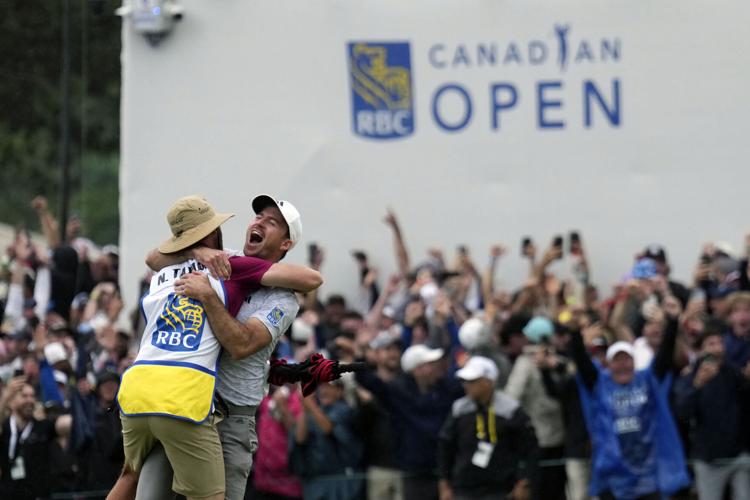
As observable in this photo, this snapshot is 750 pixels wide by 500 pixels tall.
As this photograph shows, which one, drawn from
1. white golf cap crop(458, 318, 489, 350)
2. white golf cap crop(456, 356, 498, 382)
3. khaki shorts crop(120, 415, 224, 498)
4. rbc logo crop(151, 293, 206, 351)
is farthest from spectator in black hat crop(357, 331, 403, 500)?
rbc logo crop(151, 293, 206, 351)

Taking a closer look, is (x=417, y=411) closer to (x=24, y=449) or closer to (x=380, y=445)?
(x=380, y=445)

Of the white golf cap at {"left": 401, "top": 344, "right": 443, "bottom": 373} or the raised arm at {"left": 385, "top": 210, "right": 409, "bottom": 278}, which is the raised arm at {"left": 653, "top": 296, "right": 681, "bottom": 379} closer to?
the white golf cap at {"left": 401, "top": 344, "right": 443, "bottom": 373}

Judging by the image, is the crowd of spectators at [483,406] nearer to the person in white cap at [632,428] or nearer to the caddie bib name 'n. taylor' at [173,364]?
the person in white cap at [632,428]

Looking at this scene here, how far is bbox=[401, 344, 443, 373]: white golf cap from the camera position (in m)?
14.0

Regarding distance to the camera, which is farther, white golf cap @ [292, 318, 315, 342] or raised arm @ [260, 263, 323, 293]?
white golf cap @ [292, 318, 315, 342]

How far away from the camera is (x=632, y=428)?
13375 mm

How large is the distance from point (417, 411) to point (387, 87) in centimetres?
602

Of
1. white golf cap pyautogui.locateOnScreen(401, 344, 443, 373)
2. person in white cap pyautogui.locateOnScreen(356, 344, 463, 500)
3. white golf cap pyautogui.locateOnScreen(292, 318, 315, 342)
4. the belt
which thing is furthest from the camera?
white golf cap pyautogui.locateOnScreen(292, 318, 315, 342)

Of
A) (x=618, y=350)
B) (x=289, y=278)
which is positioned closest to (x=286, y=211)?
(x=289, y=278)

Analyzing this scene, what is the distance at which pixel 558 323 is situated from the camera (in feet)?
48.4

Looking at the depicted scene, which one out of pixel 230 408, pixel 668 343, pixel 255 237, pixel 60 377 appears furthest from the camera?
pixel 60 377

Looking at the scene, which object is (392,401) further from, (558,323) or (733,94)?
(733,94)

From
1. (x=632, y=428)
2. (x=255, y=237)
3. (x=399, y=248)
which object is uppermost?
(x=399, y=248)

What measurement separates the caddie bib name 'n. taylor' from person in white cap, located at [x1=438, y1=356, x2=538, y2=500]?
5132 mm
